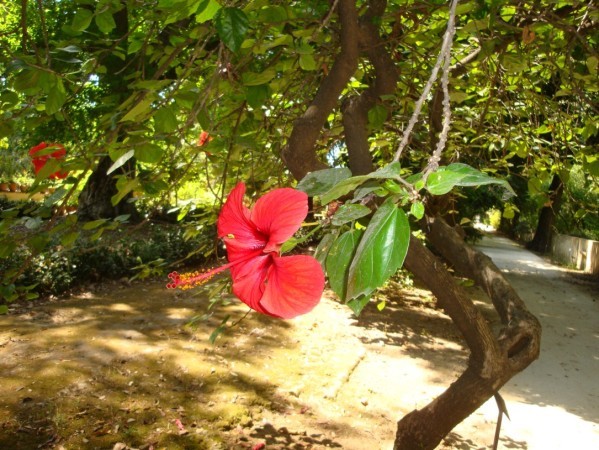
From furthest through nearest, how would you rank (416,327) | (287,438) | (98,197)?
(98,197) < (416,327) < (287,438)

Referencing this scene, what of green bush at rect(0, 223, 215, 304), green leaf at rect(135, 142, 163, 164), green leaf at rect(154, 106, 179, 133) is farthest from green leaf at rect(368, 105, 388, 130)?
green bush at rect(0, 223, 215, 304)

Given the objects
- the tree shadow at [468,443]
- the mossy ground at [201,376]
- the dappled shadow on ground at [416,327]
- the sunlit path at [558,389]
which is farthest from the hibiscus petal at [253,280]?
the dappled shadow on ground at [416,327]

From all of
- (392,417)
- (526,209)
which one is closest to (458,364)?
(392,417)

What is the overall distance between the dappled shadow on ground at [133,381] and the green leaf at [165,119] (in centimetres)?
250

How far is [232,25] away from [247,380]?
3.88 m

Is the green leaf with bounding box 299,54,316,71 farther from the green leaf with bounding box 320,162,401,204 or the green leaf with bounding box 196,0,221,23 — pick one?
the green leaf with bounding box 320,162,401,204

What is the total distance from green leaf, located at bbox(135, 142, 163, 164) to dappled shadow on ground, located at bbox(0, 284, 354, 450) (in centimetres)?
253

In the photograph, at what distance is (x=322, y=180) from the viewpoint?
70 centimetres

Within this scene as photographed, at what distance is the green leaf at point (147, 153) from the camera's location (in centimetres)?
136

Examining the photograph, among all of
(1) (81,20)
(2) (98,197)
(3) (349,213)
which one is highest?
(1) (81,20)

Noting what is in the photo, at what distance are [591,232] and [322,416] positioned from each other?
42.9 feet

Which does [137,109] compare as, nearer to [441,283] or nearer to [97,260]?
[441,283]

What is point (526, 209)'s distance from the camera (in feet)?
47.9

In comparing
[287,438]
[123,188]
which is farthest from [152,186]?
[287,438]
